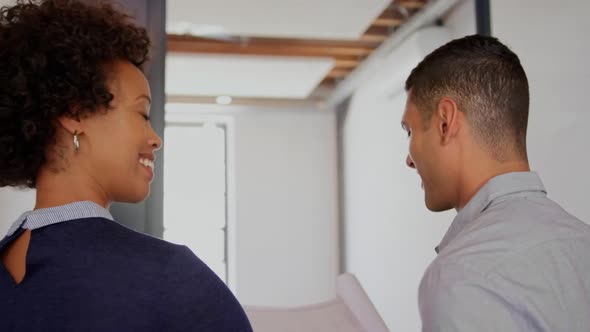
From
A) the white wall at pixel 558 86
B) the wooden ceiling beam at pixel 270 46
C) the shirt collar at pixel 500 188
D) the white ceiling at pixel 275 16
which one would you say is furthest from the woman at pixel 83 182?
the wooden ceiling beam at pixel 270 46

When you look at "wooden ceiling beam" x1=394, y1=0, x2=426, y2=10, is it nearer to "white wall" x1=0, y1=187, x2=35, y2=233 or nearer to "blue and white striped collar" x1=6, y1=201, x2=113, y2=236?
"white wall" x1=0, y1=187, x2=35, y2=233

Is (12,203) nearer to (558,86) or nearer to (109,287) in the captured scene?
(109,287)

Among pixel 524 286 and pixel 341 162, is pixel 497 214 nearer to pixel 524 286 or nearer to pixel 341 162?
pixel 524 286

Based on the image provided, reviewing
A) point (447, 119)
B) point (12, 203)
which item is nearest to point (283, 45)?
point (12, 203)

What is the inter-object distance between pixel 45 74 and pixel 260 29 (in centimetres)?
357

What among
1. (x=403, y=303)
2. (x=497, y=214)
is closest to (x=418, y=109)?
(x=497, y=214)

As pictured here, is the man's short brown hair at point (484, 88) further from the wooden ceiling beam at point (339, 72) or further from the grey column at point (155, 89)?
the wooden ceiling beam at point (339, 72)

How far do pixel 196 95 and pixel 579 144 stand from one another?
461cm

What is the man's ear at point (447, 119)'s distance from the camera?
1.39 metres

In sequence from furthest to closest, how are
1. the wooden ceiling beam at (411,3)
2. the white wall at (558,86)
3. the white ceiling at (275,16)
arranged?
the wooden ceiling beam at (411,3)
the white ceiling at (275,16)
the white wall at (558,86)

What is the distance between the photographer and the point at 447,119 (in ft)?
4.61

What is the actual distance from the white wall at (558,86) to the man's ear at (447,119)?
4.67 feet

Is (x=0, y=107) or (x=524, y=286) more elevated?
(x=0, y=107)

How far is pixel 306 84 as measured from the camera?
5953mm
